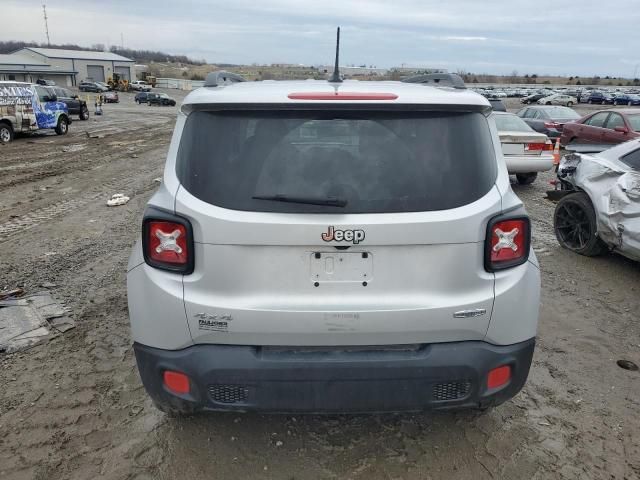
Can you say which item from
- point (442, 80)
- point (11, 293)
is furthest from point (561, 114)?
point (11, 293)

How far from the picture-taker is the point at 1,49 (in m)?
133

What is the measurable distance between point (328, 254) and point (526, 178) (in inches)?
420

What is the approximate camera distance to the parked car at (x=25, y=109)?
17766 mm

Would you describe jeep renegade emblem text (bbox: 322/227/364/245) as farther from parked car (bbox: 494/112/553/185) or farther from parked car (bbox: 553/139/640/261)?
parked car (bbox: 494/112/553/185)

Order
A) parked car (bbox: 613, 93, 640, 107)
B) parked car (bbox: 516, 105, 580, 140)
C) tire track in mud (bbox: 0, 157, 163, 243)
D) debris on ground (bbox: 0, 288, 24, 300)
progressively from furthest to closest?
parked car (bbox: 613, 93, 640, 107) → parked car (bbox: 516, 105, 580, 140) → tire track in mud (bbox: 0, 157, 163, 243) → debris on ground (bbox: 0, 288, 24, 300)

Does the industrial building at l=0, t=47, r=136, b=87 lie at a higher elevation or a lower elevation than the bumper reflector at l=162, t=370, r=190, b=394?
lower

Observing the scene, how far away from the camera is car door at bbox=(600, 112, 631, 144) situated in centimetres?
1353

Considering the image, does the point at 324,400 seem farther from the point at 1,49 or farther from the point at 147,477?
the point at 1,49

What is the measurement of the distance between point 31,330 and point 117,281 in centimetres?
119

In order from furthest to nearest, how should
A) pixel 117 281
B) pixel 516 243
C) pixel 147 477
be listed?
pixel 117 281, pixel 147 477, pixel 516 243

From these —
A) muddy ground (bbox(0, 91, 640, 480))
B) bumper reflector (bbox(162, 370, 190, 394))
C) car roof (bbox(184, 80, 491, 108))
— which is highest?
car roof (bbox(184, 80, 491, 108))

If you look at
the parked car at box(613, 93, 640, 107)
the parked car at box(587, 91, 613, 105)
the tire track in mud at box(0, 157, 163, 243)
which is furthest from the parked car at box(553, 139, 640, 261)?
the parked car at box(587, 91, 613, 105)

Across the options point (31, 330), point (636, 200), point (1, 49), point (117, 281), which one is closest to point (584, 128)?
point (636, 200)

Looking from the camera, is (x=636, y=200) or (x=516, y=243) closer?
(x=516, y=243)
